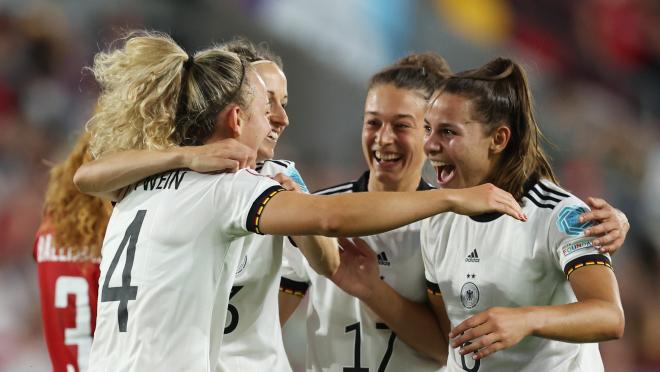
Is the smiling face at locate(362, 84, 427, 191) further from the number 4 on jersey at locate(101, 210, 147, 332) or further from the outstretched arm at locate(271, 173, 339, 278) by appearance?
the number 4 on jersey at locate(101, 210, 147, 332)

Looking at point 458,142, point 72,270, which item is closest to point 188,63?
point 458,142

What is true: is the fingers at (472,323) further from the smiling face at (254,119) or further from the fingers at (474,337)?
the smiling face at (254,119)

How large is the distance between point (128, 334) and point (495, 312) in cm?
107

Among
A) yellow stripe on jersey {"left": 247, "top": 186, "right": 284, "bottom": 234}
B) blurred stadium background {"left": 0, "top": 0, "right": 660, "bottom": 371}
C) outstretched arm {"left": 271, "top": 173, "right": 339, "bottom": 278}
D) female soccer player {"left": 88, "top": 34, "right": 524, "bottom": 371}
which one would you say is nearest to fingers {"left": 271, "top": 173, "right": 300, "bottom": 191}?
outstretched arm {"left": 271, "top": 173, "right": 339, "bottom": 278}

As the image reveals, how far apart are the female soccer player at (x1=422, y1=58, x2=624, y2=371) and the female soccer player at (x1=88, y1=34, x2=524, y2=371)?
44 centimetres

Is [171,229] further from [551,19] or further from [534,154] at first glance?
[551,19]

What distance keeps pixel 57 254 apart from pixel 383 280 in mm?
1439

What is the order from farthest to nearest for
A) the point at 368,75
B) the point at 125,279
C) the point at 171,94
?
the point at 368,75
the point at 171,94
the point at 125,279

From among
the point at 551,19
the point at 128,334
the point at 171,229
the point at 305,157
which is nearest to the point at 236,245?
the point at 171,229

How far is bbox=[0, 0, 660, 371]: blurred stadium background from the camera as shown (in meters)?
8.70

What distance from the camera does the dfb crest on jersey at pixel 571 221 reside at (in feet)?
10.3

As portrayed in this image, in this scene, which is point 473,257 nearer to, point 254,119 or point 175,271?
point 254,119

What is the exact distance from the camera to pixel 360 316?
394 cm

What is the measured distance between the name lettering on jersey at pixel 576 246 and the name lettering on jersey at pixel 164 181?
1226mm
